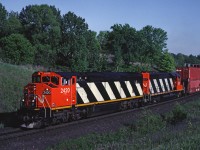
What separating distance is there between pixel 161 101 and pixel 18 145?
25.4 m

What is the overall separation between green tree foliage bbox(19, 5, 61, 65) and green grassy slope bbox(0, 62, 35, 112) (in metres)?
23.6

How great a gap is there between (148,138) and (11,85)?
18.9 m

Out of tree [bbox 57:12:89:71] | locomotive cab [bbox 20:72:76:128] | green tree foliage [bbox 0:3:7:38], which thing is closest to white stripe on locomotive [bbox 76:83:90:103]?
locomotive cab [bbox 20:72:76:128]

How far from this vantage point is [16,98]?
28.8m

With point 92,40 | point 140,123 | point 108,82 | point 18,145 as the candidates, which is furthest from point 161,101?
point 92,40

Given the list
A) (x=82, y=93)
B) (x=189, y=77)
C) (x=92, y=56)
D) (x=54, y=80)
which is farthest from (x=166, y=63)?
(x=54, y=80)

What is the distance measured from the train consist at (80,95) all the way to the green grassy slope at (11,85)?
640 centimetres

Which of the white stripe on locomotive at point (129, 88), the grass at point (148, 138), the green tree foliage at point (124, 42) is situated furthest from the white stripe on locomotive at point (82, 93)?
the green tree foliage at point (124, 42)

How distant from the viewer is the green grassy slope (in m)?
27.4

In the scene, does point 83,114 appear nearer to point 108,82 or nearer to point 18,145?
point 108,82

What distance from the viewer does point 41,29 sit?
63.8 meters

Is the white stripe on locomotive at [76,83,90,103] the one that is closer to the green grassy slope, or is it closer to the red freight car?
the green grassy slope

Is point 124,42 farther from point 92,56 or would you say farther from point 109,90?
point 109,90

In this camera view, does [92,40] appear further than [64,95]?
Yes
